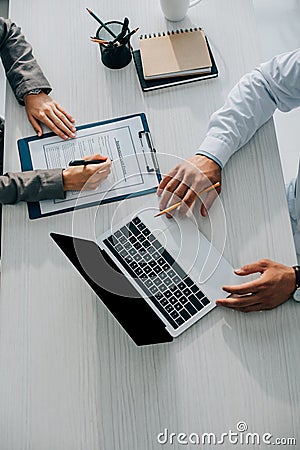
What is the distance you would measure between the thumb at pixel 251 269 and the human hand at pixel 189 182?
5.4 inches

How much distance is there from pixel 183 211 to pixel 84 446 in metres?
0.46

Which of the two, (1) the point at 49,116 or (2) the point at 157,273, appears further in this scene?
(1) the point at 49,116

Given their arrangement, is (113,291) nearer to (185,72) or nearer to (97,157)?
(97,157)

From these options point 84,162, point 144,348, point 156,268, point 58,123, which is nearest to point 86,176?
point 84,162

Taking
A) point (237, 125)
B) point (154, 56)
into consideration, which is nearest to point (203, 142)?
point (237, 125)

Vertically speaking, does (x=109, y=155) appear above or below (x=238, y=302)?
above

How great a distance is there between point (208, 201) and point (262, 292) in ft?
0.67

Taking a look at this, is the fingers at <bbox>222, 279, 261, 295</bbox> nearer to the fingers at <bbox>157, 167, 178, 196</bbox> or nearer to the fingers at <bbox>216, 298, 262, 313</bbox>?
the fingers at <bbox>216, 298, 262, 313</bbox>

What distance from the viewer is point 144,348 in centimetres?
105

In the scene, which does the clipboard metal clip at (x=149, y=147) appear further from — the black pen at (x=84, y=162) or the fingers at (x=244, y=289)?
the fingers at (x=244, y=289)

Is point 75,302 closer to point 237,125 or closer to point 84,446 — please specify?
point 84,446

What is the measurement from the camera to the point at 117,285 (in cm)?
106

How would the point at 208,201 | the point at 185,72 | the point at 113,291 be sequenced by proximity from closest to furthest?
the point at 113,291
the point at 208,201
the point at 185,72

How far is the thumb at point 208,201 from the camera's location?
3.73ft
